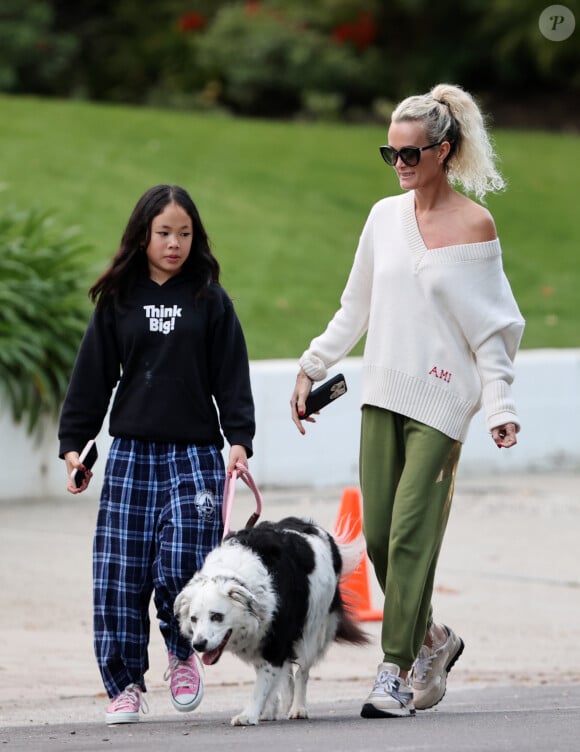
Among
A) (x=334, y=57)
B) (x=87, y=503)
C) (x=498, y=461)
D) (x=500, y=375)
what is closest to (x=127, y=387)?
(x=500, y=375)

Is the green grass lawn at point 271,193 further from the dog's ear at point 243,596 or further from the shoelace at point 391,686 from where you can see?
the dog's ear at point 243,596

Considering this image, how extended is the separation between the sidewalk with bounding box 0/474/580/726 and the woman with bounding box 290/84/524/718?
1141 millimetres

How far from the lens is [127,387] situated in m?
5.13

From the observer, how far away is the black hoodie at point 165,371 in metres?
5.08

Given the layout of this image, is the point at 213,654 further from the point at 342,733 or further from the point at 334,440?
the point at 334,440

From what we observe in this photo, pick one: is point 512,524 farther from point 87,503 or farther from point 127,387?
point 127,387

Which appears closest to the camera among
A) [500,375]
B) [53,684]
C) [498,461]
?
[500,375]

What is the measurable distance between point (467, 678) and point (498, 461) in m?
5.13

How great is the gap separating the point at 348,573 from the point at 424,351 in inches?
37.8

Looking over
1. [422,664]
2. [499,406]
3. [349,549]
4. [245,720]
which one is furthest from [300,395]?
[245,720]

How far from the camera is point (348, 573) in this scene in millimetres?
5480

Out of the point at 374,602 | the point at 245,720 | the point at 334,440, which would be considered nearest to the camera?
the point at 245,720

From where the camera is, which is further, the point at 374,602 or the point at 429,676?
the point at 374,602

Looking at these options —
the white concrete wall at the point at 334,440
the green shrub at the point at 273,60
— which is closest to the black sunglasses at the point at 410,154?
the white concrete wall at the point at 334,440
